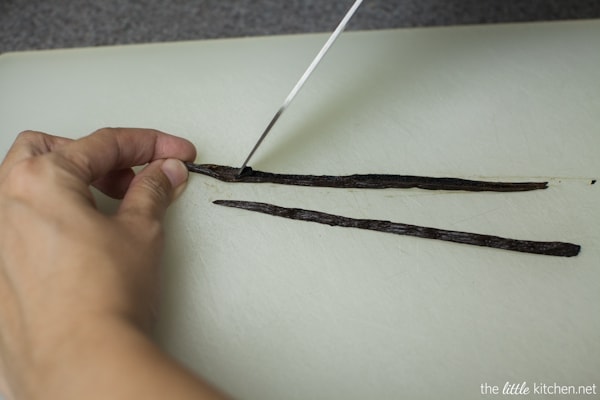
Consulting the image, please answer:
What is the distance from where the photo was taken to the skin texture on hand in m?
1.16

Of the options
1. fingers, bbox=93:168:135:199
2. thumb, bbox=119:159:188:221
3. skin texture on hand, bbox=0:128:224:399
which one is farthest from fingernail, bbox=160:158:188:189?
skin texture on hand, bbox=0:128:224:399

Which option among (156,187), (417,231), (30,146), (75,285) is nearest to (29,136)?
(30,146)

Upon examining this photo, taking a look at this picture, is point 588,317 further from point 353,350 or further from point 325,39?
point 325,39

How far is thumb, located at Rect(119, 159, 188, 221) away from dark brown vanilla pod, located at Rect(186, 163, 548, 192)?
79mm

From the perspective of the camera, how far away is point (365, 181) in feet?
6.32

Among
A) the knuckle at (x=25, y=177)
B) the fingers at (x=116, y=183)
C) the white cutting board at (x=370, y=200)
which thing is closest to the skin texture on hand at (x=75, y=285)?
the knuckle at (x=25, y=177)

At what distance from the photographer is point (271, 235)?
72.2 inches

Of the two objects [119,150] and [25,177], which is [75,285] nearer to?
[25,177]

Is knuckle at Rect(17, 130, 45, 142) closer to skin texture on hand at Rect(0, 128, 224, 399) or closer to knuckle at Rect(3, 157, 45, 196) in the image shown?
skin texture on hand at Rect(0, 128, 224, 399)

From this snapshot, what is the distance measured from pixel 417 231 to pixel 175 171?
2.60 ft

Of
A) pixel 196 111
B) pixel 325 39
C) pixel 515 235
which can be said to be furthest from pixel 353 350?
pixel 325 39

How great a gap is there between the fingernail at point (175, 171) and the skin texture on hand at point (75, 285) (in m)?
0.23

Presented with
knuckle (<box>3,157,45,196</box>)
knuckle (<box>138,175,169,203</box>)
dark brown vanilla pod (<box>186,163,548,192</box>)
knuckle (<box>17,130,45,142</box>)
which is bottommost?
knuckle (<box>3,157,45,196</box>)

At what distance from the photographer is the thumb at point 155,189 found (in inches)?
63.4
